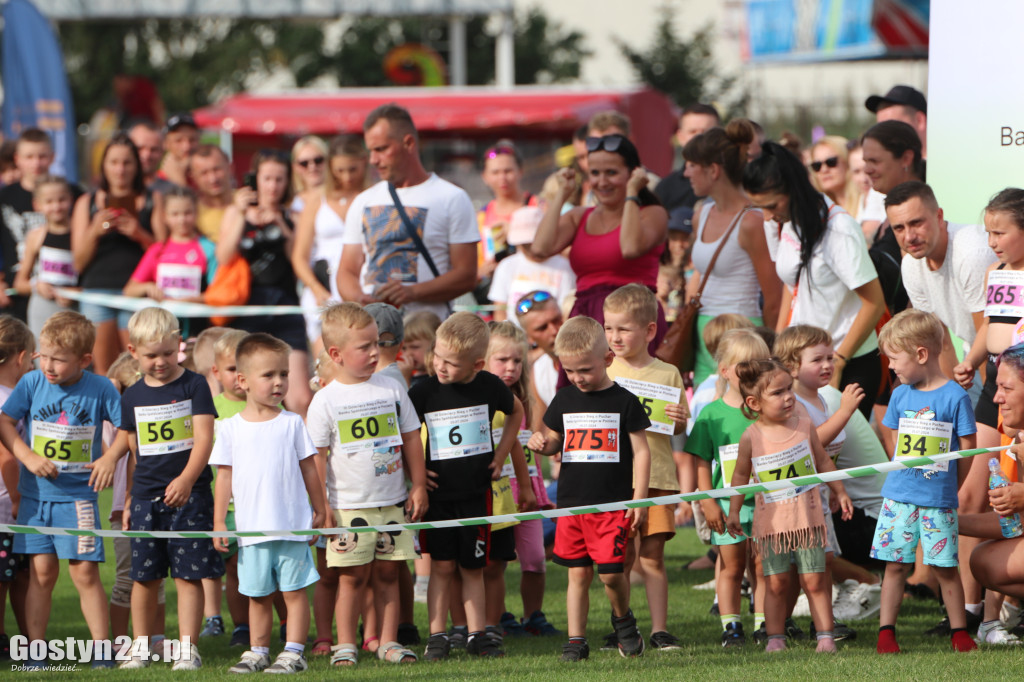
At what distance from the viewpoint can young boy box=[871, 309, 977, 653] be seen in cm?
544

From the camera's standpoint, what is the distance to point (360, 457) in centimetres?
564

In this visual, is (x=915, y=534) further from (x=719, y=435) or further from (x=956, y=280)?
(x=956, y=280)

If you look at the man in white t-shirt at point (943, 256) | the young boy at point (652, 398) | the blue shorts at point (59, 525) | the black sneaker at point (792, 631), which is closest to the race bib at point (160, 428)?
the blue shorts at point (59, 525)

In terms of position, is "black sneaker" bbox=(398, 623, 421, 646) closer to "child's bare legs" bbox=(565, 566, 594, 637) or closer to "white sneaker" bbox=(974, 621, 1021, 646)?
"child's bare legs" bbox=(565, 566, 594, 637)

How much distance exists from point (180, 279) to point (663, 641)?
4758mm

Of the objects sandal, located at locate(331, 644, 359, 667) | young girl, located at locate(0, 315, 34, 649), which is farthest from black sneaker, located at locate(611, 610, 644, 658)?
young girl, located at locate(0, 315, 34, 649)

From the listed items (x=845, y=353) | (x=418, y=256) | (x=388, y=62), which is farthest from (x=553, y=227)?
(x=388, y=62)

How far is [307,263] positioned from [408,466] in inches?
134

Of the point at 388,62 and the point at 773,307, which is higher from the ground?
the point at 388,62

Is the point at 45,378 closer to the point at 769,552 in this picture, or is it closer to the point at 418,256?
the point at 418,256

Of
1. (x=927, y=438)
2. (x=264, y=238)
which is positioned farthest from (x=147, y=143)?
(x=927, y=438)

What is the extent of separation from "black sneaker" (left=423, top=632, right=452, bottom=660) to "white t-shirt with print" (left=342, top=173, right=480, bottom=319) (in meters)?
1.98

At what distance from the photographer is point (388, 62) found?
3459 cm

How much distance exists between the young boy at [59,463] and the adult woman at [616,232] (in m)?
2.65
